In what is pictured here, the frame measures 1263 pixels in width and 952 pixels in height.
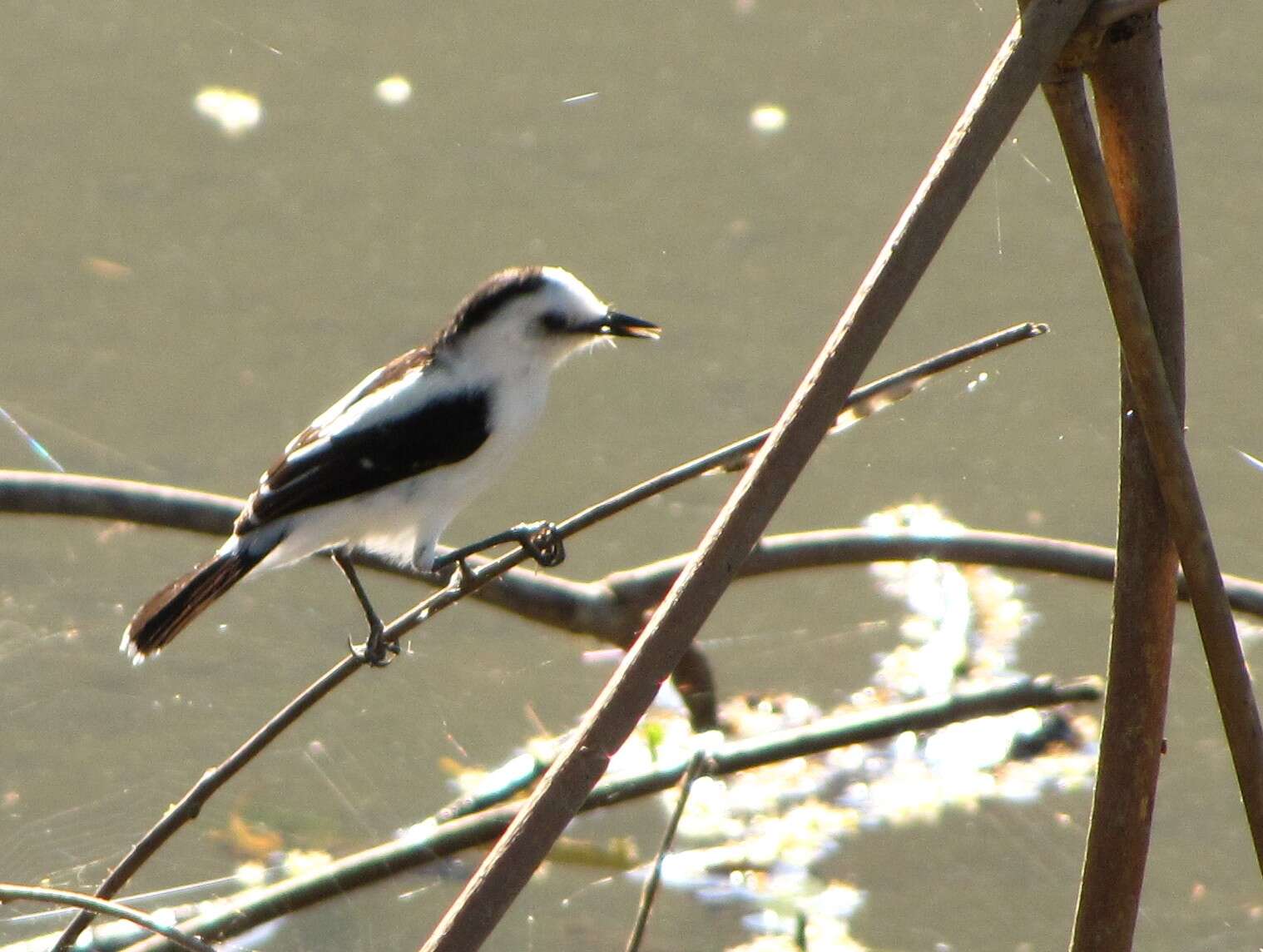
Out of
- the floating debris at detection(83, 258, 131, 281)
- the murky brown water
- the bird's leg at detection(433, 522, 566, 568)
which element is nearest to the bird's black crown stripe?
the bird's leg at detection(433, 522, 566, 568)

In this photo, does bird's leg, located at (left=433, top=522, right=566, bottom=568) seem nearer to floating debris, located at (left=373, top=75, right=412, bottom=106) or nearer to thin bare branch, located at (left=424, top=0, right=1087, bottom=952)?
thin bare branch, located at (left=424, top=0, right=1087, bottom=952)

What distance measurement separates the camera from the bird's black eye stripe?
3033 millimetres

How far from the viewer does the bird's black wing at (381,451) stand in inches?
114

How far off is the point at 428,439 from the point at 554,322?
30 centimetres

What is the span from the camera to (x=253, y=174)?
5.25 m

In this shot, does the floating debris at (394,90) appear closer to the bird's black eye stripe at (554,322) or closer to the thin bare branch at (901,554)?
the bird's black eye stripe at (554,322)

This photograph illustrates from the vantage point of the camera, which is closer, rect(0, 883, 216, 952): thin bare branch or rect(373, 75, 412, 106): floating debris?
rect(0, 883, 216, 952): thin bare branch

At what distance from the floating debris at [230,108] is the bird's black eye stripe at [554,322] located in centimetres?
269

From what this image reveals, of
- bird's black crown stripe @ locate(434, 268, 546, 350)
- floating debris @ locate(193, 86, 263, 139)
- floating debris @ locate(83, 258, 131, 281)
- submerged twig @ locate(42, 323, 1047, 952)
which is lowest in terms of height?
submerged twig @ locate(42, 323, 1047, 952)

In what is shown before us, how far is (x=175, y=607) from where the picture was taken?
2.67 meters

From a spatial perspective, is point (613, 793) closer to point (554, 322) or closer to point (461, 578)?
point (461, 578)

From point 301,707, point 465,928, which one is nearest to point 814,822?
point 301,707

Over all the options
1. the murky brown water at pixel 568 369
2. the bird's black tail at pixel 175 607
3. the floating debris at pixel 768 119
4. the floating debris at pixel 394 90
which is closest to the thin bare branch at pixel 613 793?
the bird's black tail at pixel 175 607

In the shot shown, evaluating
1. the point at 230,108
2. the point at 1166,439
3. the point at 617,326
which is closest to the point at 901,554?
the point at 617,326
